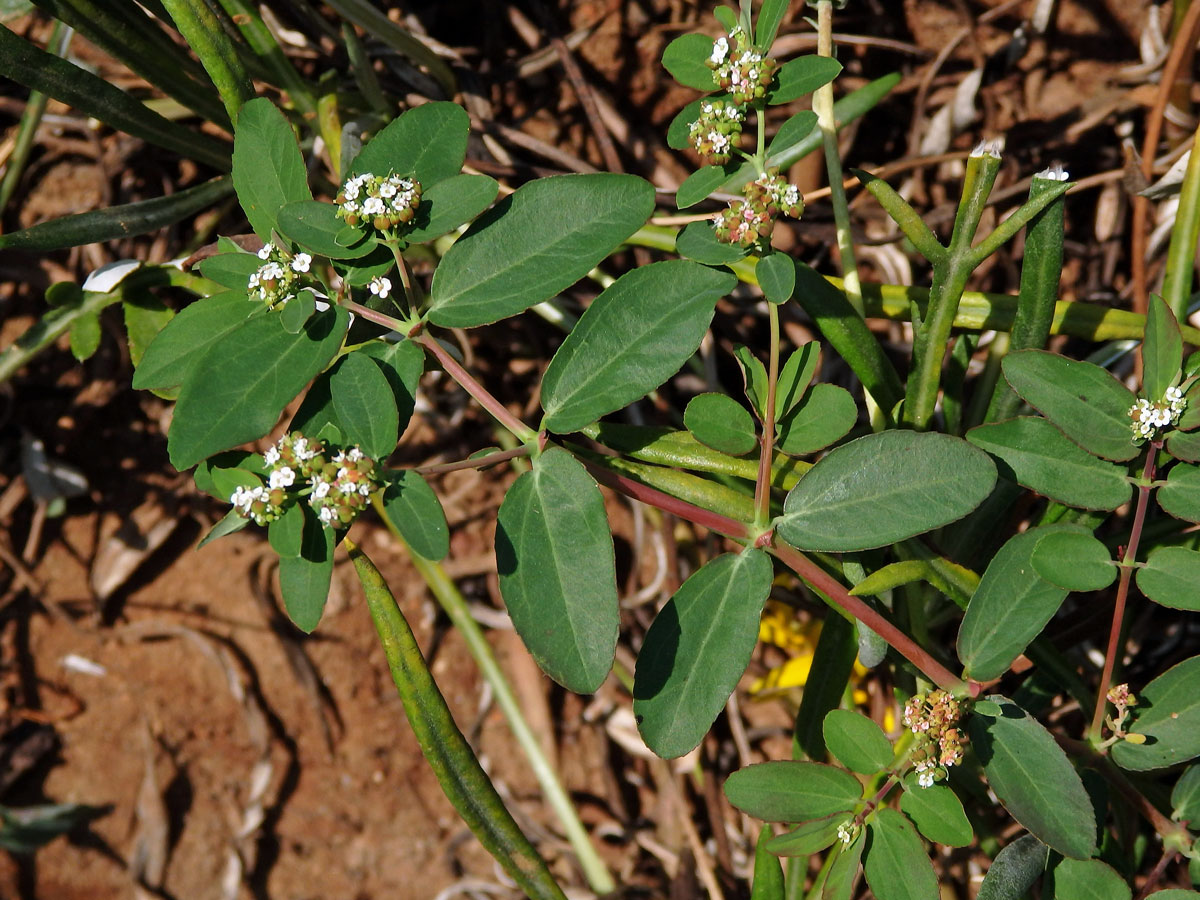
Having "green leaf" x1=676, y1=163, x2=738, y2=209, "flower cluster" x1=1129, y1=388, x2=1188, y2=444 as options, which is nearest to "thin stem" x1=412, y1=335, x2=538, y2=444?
"green leaf" x1=676, y1=163, x2=738, y2=209

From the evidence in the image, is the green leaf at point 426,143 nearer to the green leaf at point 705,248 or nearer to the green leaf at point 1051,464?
the green leaf at point 705,248

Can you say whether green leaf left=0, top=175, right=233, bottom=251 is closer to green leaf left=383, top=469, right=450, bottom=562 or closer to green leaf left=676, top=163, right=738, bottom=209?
green leaf left=383, top=469, right=450, bottom=562

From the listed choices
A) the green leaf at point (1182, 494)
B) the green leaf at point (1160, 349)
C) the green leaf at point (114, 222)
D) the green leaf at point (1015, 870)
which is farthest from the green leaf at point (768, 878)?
the green leaf at point (114, 222)

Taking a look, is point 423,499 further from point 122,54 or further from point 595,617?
point 122,54

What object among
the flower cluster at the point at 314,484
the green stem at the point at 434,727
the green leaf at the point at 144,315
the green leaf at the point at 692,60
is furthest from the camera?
the green leaf at the point at 144,315

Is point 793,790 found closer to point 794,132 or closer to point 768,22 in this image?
point 794,132

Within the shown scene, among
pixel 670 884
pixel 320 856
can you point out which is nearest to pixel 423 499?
pixel 670 884

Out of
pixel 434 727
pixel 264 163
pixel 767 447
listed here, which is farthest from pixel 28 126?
pixel 767 447

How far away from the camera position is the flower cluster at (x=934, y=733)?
1.22m

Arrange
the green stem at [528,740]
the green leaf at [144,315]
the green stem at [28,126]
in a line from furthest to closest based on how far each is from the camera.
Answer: the green stem at [528,740] < the green stem at [28,126] < the green leaf at [144,315]

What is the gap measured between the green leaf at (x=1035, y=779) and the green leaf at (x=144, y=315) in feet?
5.47

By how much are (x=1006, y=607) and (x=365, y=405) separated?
2.97ft

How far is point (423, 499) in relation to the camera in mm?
1181

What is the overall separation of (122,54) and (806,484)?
4.98 ft
